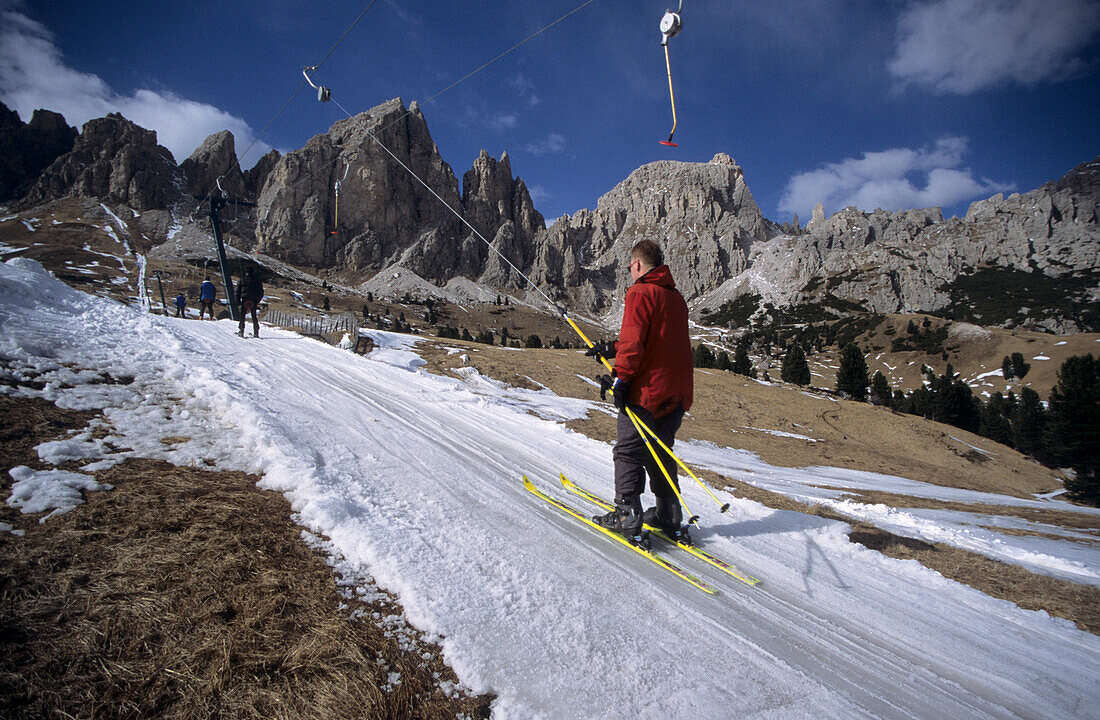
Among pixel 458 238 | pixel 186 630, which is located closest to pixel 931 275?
pixel 458 238

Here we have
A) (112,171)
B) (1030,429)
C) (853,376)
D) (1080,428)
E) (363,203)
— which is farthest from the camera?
(363,203)

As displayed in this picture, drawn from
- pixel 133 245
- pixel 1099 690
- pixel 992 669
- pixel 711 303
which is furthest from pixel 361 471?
pixel 711 303

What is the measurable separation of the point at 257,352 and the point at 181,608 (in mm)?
11050

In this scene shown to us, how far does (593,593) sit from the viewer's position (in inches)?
128

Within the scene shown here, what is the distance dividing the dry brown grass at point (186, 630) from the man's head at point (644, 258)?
3504 mm

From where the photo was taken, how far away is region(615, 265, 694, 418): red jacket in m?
4.03

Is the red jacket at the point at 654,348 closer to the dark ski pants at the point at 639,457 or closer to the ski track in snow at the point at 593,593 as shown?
the dark ski pants at the point at 639,457

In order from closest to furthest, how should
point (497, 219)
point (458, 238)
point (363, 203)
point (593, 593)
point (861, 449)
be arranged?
point (593, 593), point (861, 449), point (363, 203), point (458, 238), point (497, 219)

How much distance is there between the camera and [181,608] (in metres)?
2.27

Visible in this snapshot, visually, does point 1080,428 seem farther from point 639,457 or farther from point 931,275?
point 931,275

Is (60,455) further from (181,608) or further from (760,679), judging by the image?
(760,679)

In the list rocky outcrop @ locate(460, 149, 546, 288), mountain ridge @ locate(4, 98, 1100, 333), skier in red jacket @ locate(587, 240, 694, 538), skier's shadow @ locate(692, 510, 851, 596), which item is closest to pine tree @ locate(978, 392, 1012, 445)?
skier's shadow @ locate(692, 510, 851, 596)

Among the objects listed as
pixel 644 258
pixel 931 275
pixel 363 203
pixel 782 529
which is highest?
pixel 931 275

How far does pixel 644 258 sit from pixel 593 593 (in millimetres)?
3062
